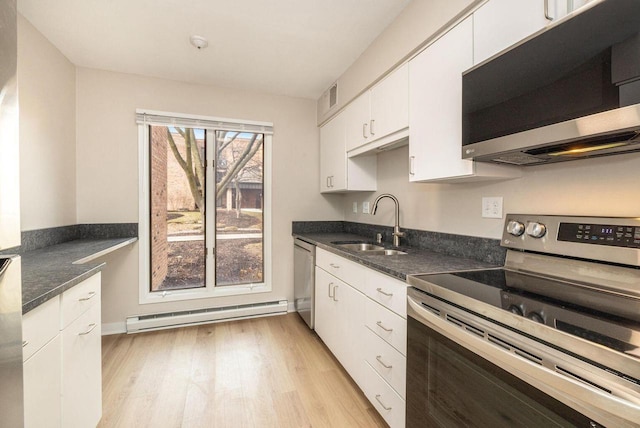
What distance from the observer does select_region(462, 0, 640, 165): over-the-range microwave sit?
78 cm

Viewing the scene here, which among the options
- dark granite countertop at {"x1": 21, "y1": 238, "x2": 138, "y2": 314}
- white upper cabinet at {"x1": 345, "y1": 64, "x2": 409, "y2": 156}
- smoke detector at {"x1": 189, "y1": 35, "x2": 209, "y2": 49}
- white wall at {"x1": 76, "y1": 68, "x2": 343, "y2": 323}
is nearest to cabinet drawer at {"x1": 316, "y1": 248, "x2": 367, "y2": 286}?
white upper cabinet at {"x1": 345, "y1": 64, "x2": 409, "y2": 156}

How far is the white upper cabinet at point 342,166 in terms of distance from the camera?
104 inches

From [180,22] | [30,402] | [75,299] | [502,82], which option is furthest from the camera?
[180,22]

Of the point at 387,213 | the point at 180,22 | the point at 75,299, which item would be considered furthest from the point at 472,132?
the point at 180,22

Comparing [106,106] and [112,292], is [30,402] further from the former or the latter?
[106,106]

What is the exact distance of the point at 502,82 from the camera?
1.11 meters

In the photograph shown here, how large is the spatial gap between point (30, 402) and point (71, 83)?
2.66 meters

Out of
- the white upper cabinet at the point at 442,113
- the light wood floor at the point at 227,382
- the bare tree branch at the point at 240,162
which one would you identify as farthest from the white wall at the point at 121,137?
the white upper cabinet at the point at 442,113

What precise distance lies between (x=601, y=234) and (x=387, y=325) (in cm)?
96

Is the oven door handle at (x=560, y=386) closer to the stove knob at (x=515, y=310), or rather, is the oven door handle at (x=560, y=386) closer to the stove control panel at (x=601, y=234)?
the stove knob at (x=515, y=310)

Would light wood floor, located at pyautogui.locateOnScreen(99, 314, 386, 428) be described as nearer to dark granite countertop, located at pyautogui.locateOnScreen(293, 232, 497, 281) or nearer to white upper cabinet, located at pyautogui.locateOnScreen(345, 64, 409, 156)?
dark granite countertop, located at pyautogui.locateOnScreen(293, 232, 497, 281)

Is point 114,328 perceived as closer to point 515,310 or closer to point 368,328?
point 368,328

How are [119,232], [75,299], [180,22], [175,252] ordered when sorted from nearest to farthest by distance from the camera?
[75,299] < [180,22] < [119,232] < [175,252]

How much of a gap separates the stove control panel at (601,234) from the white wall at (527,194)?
0.26 ft
